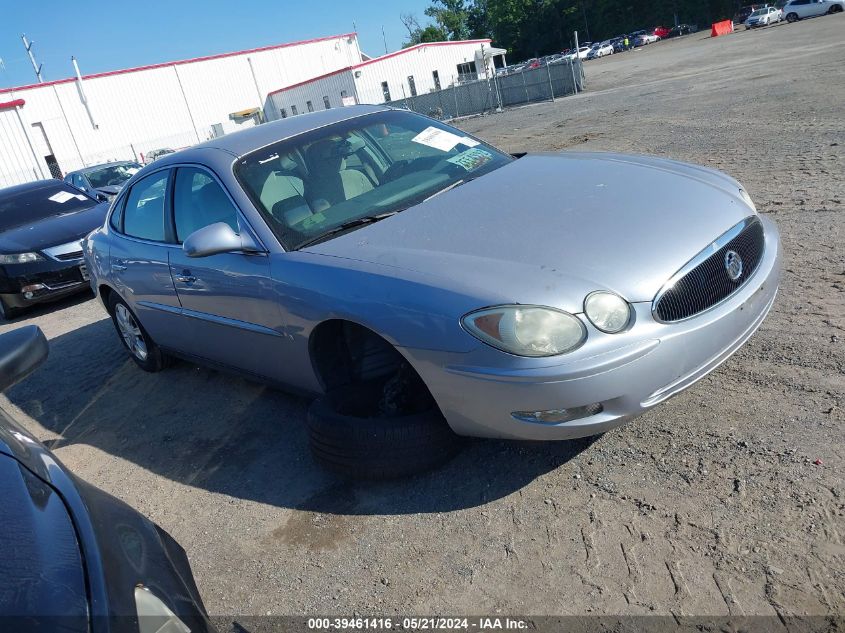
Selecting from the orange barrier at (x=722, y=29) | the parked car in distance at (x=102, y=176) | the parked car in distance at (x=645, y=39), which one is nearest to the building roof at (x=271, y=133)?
the parked car in distance at (x=102, y=176)

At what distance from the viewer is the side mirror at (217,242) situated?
3418 millimetres

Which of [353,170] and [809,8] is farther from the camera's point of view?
[809,8]

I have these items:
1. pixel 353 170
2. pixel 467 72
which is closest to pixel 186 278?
pixel 353 170

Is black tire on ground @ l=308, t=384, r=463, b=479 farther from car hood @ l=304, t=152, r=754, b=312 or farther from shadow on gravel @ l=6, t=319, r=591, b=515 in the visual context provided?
car hood @ l=304, t=152, r=754, b=312

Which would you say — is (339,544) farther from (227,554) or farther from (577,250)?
(577,250)

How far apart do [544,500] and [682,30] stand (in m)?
82.1

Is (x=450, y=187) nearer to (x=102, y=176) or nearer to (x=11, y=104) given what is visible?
(x=102, y=176)

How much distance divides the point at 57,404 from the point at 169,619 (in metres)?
4.40

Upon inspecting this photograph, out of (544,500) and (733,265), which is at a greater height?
(733,265)

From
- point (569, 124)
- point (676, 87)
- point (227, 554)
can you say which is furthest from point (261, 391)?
point (676, 87)

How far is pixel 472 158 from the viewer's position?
4172 mm

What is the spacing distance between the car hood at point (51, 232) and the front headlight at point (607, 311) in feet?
25.0

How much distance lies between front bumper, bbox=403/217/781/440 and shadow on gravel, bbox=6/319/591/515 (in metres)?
0.42

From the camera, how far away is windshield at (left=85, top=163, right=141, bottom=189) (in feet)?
52.6
